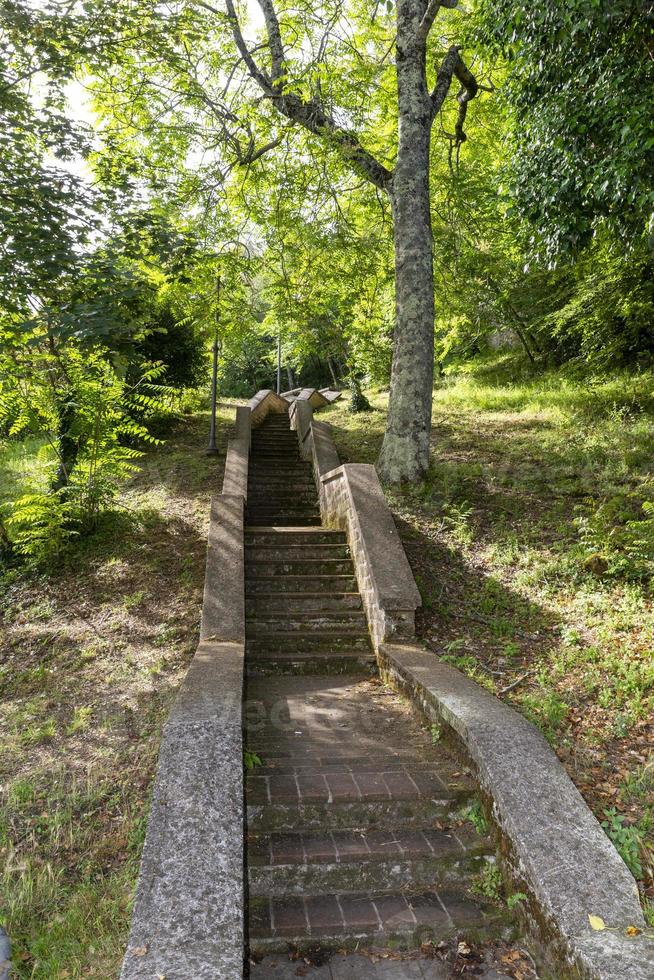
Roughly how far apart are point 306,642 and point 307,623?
239 mm

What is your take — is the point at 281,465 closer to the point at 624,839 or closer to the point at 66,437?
the point at 66,437

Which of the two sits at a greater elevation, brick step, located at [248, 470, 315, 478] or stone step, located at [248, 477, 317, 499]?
brick step, located at [248, 470, 315, 478]

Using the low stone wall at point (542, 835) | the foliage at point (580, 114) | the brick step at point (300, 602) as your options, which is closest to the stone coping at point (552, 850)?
the low stone wall at point (542, 835)

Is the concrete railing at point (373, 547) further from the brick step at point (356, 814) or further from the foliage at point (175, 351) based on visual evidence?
the foliage at point (175, 351)

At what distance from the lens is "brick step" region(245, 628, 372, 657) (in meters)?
6.28

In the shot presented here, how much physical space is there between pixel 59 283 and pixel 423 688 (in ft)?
15.3

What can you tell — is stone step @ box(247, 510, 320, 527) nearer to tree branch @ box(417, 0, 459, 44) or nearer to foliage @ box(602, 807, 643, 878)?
foliage @ box(602, 807, 643, 878)

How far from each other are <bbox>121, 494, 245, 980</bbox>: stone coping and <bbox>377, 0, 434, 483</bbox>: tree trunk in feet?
16.6

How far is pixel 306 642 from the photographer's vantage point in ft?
20.9

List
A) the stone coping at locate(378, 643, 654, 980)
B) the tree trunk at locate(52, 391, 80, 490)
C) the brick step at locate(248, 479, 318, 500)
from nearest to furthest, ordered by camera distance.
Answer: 1. the stone coping at locate(378, 643, 654, 980)
2. the tree trunk at locate(52, 391, 80, 490)
3. the brick step at locate(248, 479, 318, 500)

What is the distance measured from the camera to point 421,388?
8820 mm

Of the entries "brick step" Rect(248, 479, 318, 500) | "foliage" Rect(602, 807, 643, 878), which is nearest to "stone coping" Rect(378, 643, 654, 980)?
"foliage" Rect(602, 807, 643, 878)

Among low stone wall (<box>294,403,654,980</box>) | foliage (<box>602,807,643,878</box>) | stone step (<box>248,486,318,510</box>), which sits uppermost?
stone step (<box>248,486,318,510</box>)

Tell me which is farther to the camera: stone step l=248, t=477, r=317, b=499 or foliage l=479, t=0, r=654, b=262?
stone step l=248, t=477, r=317, b=499
